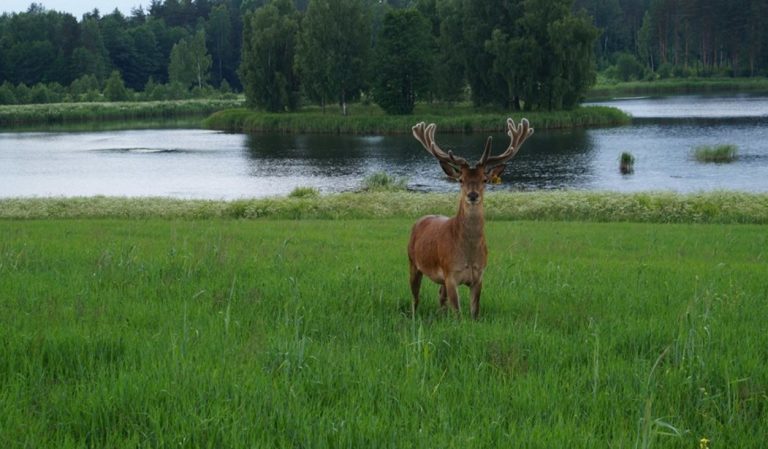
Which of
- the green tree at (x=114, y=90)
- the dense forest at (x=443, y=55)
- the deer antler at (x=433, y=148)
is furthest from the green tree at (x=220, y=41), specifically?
the deer antler at (x=433, y=148)

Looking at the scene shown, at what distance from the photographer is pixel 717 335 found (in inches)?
264

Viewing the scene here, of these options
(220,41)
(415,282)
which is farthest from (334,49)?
(220,41)

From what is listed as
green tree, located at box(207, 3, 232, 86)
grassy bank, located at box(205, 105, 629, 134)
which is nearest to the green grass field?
grassy bank, located at box(205, 105, 629, 134)

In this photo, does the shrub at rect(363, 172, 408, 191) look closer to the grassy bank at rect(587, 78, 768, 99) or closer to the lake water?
the lake water

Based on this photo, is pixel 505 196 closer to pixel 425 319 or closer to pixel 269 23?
pixel 425 319

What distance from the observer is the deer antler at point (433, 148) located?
8117mm

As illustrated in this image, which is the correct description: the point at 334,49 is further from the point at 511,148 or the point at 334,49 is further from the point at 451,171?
the point at 451,171

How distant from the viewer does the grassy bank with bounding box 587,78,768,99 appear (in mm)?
121938

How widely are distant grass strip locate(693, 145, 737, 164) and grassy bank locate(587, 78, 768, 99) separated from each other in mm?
69546

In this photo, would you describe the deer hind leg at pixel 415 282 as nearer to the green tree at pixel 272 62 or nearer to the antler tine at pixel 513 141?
the antler tine at pixel 513 141

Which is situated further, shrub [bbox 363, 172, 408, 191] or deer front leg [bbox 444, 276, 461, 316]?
shrub [bbox 363, 172, 408, 191]

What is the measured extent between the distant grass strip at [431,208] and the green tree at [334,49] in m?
57.1

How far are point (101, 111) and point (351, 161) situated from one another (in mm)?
68419

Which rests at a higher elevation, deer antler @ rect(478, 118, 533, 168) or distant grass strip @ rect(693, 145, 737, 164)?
deer antler @ rect(478, 118, 533, 168)
